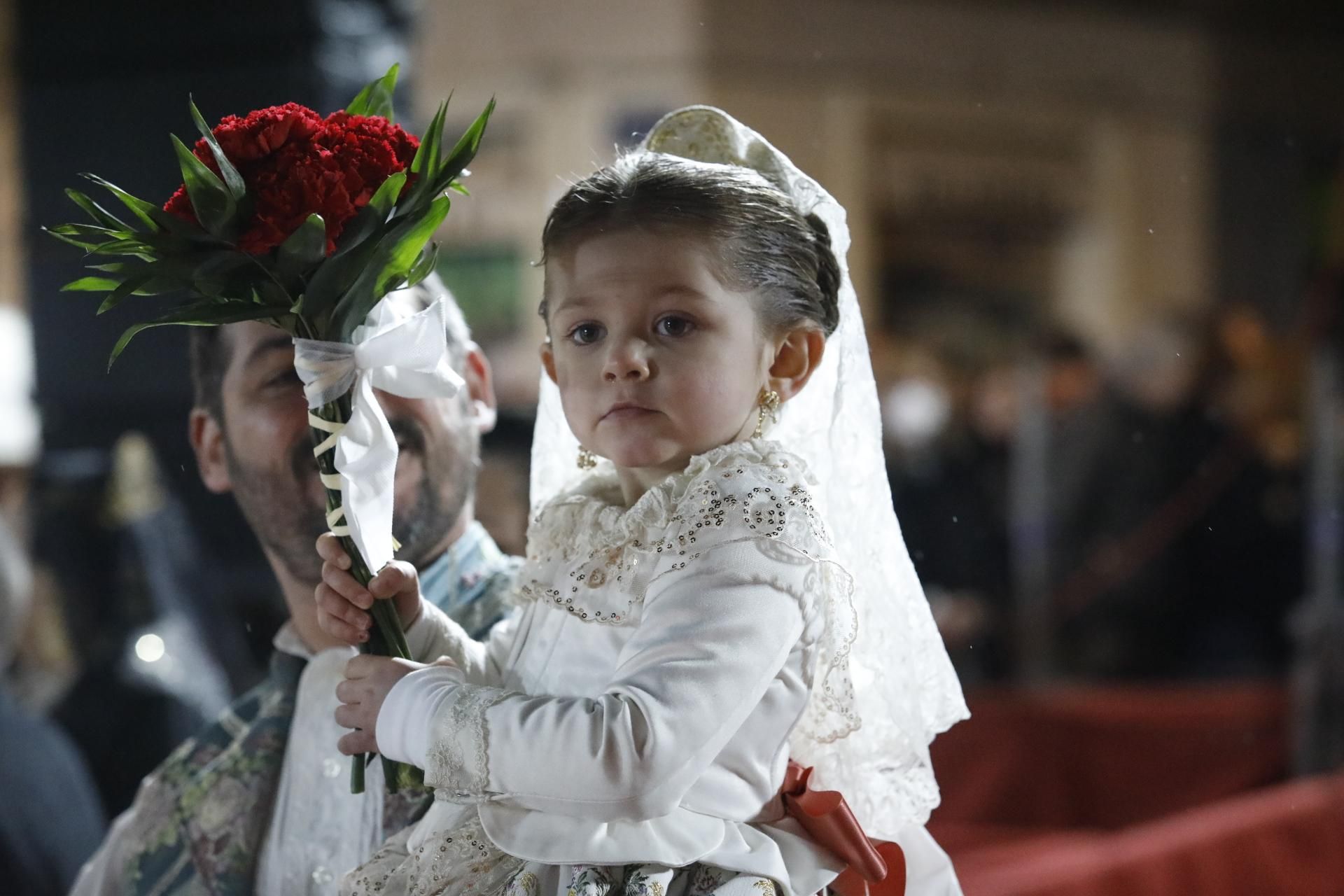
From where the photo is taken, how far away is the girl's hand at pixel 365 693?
110cm

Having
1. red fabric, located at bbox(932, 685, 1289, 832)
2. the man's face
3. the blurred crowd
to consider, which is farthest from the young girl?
red fabric, located at bbox(932, 685, 1289, 832)

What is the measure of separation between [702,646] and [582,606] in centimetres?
14

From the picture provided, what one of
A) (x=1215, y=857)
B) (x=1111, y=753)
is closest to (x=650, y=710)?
(x=1215, y=857)

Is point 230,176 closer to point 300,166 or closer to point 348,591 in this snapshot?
point 300,166

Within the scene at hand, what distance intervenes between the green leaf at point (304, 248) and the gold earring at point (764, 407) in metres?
0.33

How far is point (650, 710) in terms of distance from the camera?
1.00 m

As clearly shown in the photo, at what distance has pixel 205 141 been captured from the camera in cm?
109

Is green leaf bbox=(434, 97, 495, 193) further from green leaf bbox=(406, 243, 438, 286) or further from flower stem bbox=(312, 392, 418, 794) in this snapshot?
flower stem bbox=(312, 392, 418, 794)

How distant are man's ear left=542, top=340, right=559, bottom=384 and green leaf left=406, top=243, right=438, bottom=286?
0.12m

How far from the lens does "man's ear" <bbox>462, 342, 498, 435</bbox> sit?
1512 mm

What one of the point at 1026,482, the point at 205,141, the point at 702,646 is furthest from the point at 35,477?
the point at 1026,482

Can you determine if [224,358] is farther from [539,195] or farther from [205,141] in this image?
[539,195]

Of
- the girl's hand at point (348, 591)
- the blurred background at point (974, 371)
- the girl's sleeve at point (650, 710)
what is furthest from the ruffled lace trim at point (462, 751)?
the blurred background at point (974, 371)

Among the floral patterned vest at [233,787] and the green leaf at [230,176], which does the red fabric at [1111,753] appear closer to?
the floral patterned vest at [233,787]
